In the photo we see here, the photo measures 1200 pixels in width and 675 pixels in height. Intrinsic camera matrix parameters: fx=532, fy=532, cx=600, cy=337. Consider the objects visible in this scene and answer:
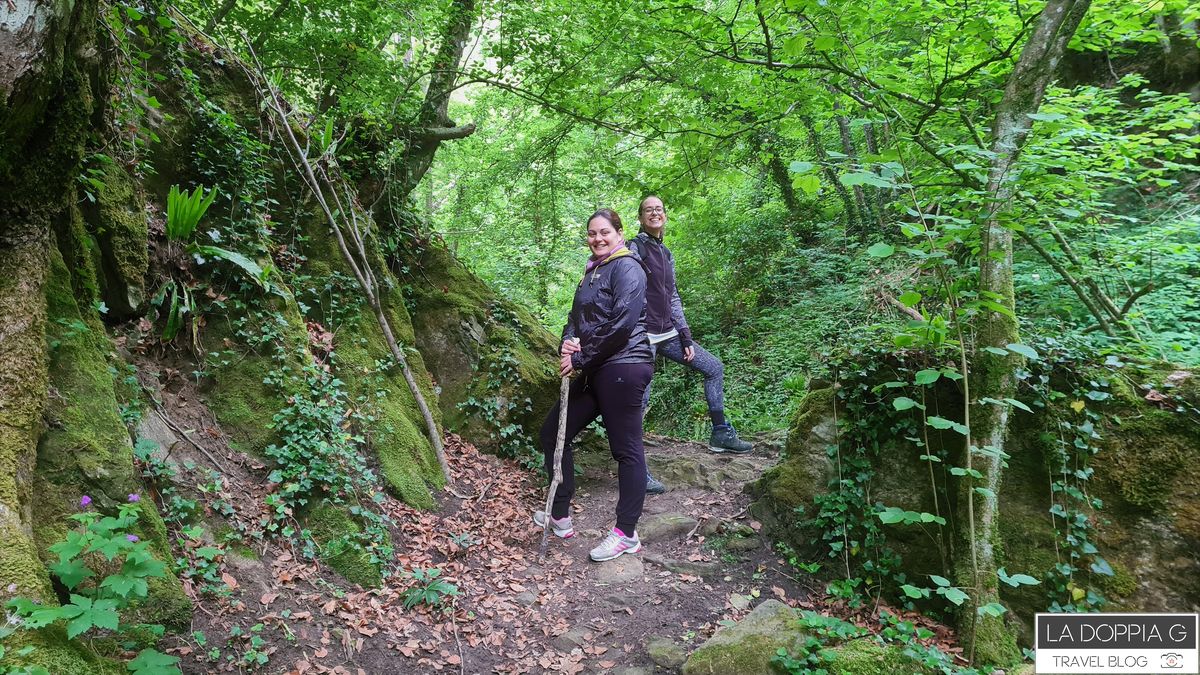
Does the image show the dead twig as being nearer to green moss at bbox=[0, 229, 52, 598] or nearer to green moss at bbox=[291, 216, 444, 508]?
green moss at bbox=[0, 229, 52, 598]

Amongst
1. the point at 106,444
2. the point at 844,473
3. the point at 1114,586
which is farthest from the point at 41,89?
the point at 1114,586

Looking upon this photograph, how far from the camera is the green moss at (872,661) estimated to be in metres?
2.83

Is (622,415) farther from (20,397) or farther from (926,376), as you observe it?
(20,397)

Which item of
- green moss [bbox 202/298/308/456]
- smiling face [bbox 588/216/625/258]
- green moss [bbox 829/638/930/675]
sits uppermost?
smiling face [bbox 588/216/625/258]

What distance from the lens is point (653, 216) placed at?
17.7 ft

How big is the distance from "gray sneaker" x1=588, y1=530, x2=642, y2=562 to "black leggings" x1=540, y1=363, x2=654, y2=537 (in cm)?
7

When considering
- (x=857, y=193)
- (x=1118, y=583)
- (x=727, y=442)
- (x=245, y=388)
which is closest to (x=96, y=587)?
(x=245, y=388)

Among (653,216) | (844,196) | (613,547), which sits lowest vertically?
(613,547)

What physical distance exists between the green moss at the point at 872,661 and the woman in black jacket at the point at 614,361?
171 centimetres

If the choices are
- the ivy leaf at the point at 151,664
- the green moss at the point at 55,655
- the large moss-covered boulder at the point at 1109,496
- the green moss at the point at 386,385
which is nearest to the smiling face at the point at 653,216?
the large moss-covered boulder at the point at 1109,496

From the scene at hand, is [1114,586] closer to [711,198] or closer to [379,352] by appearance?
[379,352]

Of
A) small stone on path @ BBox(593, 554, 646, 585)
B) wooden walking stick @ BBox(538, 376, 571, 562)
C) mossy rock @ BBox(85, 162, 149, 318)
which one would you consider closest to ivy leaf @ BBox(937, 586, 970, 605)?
small stone on path @ BBox(593, 554, 646, 585)

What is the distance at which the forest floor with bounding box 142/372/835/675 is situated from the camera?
290 cm

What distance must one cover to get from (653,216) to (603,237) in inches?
52.0
